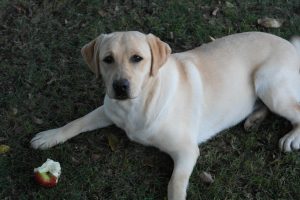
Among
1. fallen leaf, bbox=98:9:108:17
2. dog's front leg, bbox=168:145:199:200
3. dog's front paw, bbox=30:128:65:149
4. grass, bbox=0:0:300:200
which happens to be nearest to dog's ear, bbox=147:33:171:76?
dog's front leg, bbox=168:145:199:200

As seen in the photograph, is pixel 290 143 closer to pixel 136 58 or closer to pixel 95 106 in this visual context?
pixel 136 58

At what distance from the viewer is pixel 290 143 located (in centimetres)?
423

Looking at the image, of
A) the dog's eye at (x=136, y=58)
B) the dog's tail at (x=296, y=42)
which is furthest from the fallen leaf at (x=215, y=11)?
the dog's eye at (x=136, y=58)

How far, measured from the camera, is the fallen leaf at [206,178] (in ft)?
13.2

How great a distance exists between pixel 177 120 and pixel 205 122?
38cm

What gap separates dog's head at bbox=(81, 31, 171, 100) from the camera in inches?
145

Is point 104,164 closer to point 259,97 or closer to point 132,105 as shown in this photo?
point 132,105

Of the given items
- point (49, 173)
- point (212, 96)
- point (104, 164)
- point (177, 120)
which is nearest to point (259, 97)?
point (212, 96)

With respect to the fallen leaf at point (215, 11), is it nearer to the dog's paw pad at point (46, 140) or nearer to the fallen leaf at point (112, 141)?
the fallen leaf at point (112, 141)

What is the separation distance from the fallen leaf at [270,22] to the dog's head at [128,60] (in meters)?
2.18

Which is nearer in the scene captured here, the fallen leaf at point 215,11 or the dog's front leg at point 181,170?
the dog's front leg at point 181,170

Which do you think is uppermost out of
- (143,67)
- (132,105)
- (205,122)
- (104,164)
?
(143,67)

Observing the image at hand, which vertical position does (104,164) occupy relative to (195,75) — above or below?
below

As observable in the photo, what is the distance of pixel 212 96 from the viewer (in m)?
4.29
